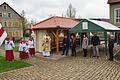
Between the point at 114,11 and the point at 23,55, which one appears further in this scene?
the point at 114,11

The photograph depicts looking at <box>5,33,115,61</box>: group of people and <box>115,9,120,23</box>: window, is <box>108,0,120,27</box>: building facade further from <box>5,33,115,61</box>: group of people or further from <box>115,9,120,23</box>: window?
<box>5,33,115,61</box>: group of people

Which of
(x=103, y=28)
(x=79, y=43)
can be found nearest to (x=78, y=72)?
(x=103, y=28)

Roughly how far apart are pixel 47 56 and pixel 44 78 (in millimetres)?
8662

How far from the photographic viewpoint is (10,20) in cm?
6575

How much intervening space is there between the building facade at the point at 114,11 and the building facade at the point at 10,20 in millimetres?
36212

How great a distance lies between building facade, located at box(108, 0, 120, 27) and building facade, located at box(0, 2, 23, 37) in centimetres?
3621

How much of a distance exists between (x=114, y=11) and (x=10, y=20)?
1549 inches

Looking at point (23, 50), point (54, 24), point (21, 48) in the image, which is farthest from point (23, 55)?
Answer: point (54, 24)

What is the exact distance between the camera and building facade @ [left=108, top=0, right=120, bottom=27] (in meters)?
32.4

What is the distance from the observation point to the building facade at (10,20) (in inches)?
2522

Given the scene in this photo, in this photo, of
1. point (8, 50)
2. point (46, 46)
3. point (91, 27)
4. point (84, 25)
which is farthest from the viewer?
point (46, 46)

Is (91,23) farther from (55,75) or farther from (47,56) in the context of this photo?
(55,75)

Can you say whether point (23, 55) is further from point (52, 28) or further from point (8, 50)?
point (52, 28)

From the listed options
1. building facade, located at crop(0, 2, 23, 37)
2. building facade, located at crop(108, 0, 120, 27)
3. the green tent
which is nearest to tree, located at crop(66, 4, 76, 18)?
building facade, located at crop(0, 2, 23, 37)
